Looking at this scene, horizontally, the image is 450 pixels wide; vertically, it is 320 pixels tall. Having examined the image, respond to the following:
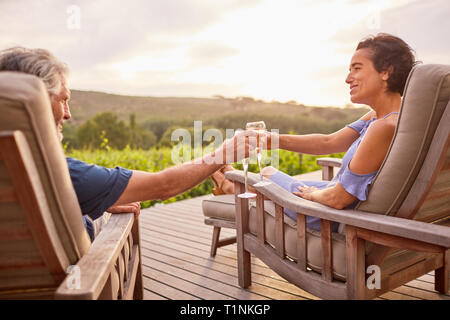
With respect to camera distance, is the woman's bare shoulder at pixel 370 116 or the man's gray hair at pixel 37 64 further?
the woman's bare shoulder at pixel 370 116

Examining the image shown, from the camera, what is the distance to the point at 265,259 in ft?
6.70

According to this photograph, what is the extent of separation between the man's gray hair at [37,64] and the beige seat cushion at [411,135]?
4.32ft

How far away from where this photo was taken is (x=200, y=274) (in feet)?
8.38

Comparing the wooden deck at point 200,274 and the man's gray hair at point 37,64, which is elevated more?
the man's gray hair at point 37,64

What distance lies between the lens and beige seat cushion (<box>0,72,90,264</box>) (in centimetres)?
83

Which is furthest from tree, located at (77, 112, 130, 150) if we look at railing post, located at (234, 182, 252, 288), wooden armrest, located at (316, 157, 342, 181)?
railing post, located at (234, 182, 252, 288)

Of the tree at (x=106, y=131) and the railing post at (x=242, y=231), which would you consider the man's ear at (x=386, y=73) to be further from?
the tree at (x=106, y=131)

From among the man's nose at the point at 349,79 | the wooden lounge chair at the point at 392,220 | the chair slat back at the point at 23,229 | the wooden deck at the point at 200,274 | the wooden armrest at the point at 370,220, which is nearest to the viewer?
the chair slat back at the point at 23,229

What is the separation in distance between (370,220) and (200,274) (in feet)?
5.01

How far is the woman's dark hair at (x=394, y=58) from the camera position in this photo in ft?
5.65

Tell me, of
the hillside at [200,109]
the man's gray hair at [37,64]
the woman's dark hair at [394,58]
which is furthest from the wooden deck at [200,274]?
the hillside at [200,109]

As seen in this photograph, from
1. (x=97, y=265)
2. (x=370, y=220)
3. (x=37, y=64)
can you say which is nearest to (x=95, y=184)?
(x=97, y=265)

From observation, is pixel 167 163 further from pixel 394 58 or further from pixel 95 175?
pixel 95 175

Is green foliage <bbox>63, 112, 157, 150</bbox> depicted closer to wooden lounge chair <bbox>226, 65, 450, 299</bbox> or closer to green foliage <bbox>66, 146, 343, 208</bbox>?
green foliage <bbox>66, 146, 343, 208</bbox>
